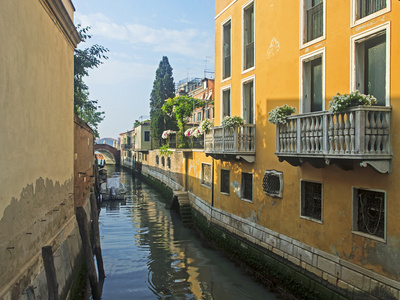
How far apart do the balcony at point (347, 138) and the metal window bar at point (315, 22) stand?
1972mm

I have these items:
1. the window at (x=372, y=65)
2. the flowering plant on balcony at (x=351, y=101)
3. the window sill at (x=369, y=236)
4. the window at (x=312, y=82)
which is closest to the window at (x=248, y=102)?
the window at (x=312, y=82)

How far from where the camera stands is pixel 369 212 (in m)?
5.68

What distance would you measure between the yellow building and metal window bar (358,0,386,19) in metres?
0.02

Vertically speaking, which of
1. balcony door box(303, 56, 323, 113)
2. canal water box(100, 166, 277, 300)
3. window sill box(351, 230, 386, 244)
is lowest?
canal water box(100, 166, 277, 300)

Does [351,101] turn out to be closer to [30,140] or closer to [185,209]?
[30,140]

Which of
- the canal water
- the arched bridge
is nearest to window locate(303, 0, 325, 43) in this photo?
the canal water

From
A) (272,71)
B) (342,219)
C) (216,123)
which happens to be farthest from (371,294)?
(216,123)

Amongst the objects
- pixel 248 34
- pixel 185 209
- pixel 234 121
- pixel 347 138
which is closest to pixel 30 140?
pixel 347 138

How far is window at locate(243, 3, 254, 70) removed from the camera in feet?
32.5

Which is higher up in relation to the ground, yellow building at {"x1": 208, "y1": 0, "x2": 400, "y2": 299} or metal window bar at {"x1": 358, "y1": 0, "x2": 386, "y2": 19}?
metal window bar at {"x1": 358, "y1": 0, "x2": 386, "y2": 19}

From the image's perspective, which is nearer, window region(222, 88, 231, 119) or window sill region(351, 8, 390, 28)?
window sill region(351, 8, 390, 28)

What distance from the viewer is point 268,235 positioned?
27.9 ft

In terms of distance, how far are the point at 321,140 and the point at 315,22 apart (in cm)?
284

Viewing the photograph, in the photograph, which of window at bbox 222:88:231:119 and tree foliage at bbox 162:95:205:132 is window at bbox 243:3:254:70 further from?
tree foliage at bbox 162:95:205:132
